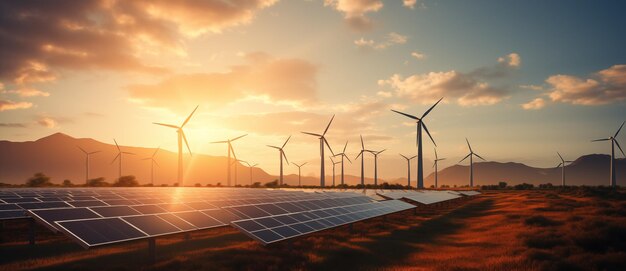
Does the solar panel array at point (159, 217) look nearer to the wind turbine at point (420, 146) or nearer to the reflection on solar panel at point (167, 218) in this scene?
the reflection on solar panel at point (167, 218)

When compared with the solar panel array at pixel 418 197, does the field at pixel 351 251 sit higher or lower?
higher

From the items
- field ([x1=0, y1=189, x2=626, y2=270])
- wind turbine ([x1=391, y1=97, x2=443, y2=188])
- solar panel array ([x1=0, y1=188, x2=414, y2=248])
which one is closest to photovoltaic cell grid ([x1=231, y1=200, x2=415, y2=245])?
solar panel array ([x1=0, y1=188, x2=414, y2=248])

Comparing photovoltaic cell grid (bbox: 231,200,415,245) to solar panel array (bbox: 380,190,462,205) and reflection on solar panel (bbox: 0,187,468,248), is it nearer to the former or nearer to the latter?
reflection on solar panel (bbox: 0,187,468,248)

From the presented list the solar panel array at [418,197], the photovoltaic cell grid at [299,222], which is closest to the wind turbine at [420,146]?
the solar panel array at [418,197]

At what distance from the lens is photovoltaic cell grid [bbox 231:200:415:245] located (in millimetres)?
26266

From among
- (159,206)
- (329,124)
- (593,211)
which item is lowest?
(593,211)

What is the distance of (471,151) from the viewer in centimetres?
19675

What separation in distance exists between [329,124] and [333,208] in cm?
10717

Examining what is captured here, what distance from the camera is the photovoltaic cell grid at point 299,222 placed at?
2627 cm

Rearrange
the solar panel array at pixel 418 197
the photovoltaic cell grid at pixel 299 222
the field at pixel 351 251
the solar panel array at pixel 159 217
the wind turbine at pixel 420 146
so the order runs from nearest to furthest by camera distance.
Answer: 1. the solar panel array at pixel 159 217
2. the field at pixel 351 251
3. the photovoltaic cell grid at pixel 299 222
4. the solar panel array at pixel 418 197
5. the wind turbine at pixel 420 146

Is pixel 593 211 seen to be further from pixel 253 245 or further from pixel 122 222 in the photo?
pixel 122 222

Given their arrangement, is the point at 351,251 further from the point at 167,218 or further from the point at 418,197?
the point at 418,197

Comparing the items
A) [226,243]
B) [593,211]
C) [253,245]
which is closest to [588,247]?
[253,245]

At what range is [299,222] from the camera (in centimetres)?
3281
